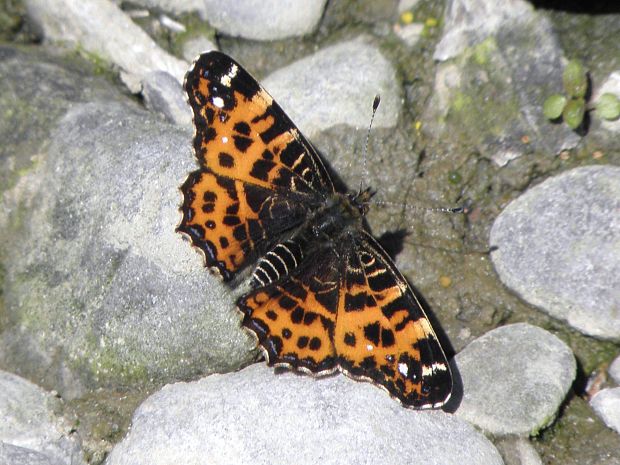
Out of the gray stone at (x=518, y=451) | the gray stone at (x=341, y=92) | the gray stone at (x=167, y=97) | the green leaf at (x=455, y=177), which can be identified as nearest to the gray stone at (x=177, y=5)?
the gray stone at (x=167, y=97)

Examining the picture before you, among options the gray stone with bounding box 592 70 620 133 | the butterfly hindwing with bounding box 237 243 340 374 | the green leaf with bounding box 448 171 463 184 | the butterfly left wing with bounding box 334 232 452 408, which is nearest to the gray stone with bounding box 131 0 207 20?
the green leaf with bounding box 448 171 463 184

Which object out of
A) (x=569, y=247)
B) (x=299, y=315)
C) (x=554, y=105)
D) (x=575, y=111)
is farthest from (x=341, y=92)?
(x=569, y=247)

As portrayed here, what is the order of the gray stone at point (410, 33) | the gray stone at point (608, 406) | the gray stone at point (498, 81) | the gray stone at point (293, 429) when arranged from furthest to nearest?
the gray stone at point (410, 33) < the gray stone at point (498, 81) < the gray stone at point (608, 406) < the gray stone at point (293, 429)

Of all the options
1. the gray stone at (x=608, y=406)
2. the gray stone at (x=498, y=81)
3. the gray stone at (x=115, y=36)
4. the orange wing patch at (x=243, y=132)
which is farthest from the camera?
the gray stone at (x=115, y=36)

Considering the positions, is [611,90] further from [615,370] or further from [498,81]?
[615,370]

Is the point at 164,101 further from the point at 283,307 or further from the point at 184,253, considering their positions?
the point at 283,307

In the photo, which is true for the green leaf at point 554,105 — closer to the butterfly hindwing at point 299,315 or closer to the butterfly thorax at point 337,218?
the butterfly thorax at point 337,218

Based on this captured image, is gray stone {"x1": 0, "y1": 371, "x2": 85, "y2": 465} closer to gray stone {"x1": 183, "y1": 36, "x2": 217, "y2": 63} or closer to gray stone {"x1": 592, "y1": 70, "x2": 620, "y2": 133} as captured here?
gray stone {"x1": 183, "y1": 36, "x2": 217, "y2": 63}
